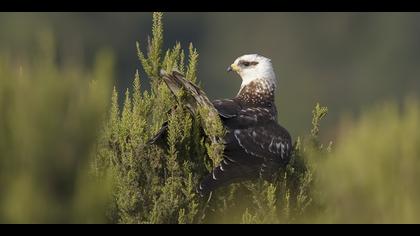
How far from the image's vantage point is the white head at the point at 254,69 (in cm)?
1087

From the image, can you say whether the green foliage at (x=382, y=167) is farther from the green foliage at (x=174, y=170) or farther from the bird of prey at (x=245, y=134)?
the bird of prey at (x=245, y=134)

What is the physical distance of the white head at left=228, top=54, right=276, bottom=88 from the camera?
1087 cm

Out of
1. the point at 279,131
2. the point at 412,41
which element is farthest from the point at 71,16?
the point at 279,131

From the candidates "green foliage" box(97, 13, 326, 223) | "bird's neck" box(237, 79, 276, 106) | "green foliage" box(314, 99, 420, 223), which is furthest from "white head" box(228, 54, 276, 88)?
"green foliage" box(314, 99, 420, 223)

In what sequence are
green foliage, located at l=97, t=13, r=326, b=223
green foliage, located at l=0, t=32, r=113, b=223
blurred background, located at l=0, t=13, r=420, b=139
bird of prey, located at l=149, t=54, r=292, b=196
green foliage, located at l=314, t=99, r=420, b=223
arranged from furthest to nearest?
blurred background, located at l=0, t=13, r=420, b=139 < bird of prey, located at l=149, t=54, r=292, b=196 < green foliage, located at l=97, t=13, r=326, b=223 < green foliage, located at l=314, t=99, r=420, b=223 < green foliage, located at l=0, t=32, r=113, b=223

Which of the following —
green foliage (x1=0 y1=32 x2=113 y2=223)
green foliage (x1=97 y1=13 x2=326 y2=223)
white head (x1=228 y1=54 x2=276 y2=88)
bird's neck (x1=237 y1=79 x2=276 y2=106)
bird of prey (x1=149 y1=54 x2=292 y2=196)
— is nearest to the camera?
green foliage (x1=0 y1=32 x2=113 y2=223)

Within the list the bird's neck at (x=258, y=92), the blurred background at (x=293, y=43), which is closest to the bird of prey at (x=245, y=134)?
the bird's neck at (x=258, y=92)

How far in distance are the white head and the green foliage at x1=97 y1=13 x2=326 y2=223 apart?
7.60 ft

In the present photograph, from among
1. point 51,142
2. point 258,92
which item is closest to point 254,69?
point 258,92

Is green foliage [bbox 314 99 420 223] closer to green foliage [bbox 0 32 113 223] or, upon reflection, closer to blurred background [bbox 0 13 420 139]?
green foliage [bbox 0 32 113 223]

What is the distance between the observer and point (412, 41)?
80250 millimetres

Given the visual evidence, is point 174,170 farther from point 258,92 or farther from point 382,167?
point 258,92

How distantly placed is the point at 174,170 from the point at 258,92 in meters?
3.02
